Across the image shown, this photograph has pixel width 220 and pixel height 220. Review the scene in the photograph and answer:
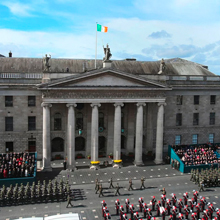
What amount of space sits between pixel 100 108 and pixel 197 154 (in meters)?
18.0

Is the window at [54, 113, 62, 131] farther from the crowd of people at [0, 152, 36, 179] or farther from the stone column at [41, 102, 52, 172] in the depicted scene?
the crowd of people at [0, 152, 36, 179]

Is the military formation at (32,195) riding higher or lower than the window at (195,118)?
lower

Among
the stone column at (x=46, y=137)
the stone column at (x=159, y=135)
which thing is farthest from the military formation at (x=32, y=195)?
the stone column at (x=159, y=135)

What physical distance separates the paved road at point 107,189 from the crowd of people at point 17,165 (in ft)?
8.40

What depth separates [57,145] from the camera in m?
48.9

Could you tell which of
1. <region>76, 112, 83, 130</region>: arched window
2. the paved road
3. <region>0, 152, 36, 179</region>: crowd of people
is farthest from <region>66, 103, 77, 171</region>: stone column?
<region>0, 152, 36, 179</region>: crowd of people

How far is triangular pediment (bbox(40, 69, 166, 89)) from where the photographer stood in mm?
41781

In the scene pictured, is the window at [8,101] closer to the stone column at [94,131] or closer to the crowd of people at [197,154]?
the stone column at [94,131]

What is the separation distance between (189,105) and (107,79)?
17301mm

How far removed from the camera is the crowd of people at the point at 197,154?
4528cm

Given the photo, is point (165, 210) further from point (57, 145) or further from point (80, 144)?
point (57, 145)

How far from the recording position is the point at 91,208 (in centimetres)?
3172

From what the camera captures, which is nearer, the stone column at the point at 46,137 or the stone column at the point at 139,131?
the stone column at the point at 46,137

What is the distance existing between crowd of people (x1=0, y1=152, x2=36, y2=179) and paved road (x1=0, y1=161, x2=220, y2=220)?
8.40 feet
